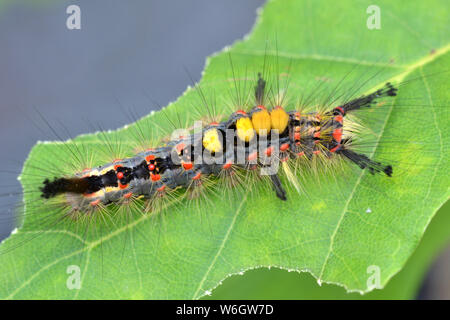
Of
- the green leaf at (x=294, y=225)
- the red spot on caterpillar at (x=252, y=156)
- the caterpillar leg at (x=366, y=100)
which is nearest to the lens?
the green leaf at (x=294, y=225)

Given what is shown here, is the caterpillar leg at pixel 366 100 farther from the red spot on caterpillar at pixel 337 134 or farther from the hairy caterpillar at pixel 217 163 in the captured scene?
the red spot on caterpillar at pixel 337 134

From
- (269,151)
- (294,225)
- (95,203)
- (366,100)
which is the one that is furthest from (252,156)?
(95,203)

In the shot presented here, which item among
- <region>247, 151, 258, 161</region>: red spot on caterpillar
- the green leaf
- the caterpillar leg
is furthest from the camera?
<region>247, 151, 258, 161</region>: red spot on caterpillar

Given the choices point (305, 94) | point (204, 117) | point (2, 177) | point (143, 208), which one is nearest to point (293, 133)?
point (305, 94)

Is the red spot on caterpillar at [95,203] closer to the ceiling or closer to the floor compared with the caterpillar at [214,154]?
closer to the floor

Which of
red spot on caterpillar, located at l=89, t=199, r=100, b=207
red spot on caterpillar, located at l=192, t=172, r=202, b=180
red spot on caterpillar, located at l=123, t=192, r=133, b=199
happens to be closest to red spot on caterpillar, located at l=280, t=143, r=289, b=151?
red spot on caterpillar, located at l=192, t=172, r=202, b=180

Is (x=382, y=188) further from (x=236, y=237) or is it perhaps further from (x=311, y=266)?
(x=236, y=237)

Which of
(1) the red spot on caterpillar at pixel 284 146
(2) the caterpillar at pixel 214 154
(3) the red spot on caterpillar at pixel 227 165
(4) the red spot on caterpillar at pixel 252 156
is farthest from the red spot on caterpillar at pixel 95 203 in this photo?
(1) the red spot on caterpillar at pixel 284 146

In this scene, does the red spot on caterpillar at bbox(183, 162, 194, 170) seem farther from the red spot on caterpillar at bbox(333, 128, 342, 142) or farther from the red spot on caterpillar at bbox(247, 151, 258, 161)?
the red spot on caterpillar at bbox(333, 128, 342, 142)
